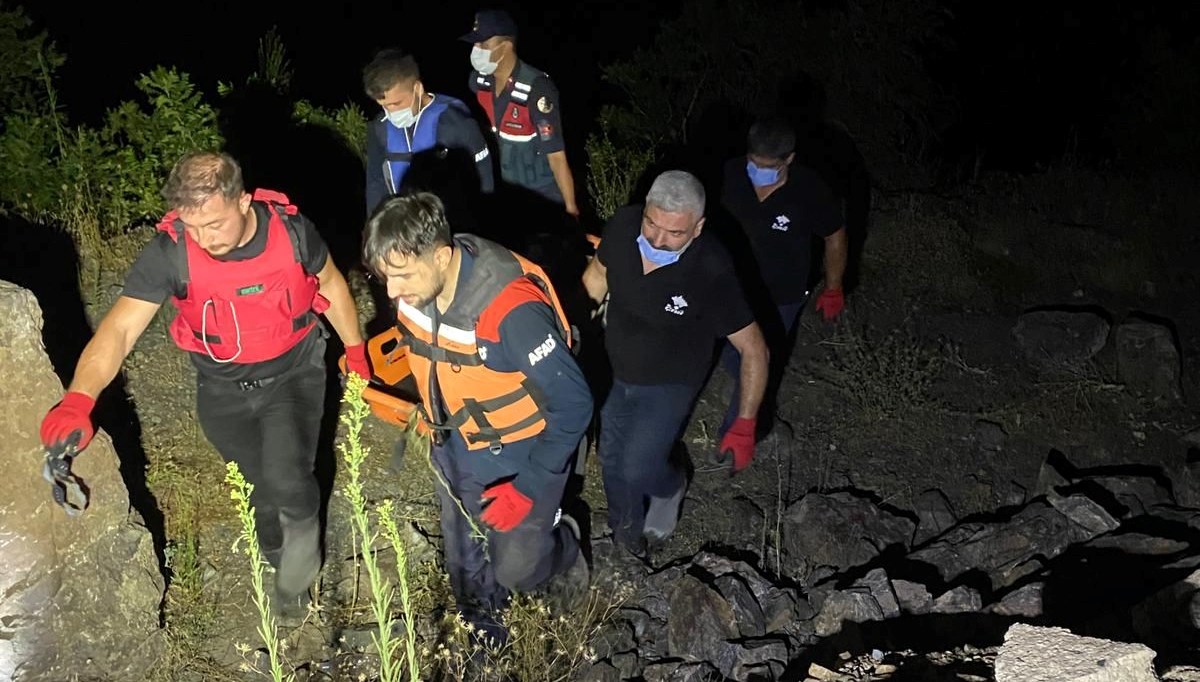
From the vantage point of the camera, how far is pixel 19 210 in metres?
7.35

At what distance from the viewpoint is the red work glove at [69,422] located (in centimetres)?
402

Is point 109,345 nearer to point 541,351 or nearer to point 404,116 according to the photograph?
point 541,351

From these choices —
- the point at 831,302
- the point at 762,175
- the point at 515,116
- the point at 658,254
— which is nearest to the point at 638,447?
the point at 658,254

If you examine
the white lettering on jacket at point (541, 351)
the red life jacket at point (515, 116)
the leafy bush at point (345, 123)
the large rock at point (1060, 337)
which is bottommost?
the large rock at point (1060, 337)

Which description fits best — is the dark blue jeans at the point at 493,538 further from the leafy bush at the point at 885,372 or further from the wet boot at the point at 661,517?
the leafy bush at the point at 885,372

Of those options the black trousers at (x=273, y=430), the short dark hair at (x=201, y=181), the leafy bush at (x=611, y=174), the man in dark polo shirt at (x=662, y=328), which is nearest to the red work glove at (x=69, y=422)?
the black trousers at (x=273, y=430)

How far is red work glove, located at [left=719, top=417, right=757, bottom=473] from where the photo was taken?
17.8ft

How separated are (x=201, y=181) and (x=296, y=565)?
174 cm

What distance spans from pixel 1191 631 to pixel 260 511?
344 centimetres

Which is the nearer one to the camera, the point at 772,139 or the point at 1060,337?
the point at 772,139

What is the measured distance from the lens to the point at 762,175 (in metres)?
5.87

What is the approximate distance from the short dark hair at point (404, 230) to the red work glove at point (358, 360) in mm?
1267

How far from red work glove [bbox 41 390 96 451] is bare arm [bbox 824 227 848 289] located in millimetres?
3635

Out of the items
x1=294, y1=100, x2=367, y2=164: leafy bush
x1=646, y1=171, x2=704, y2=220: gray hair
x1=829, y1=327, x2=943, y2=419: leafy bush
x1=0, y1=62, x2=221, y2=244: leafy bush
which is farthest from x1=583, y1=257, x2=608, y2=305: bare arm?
x1=294, y1=100, x2=367, y2=164: leafy bush
